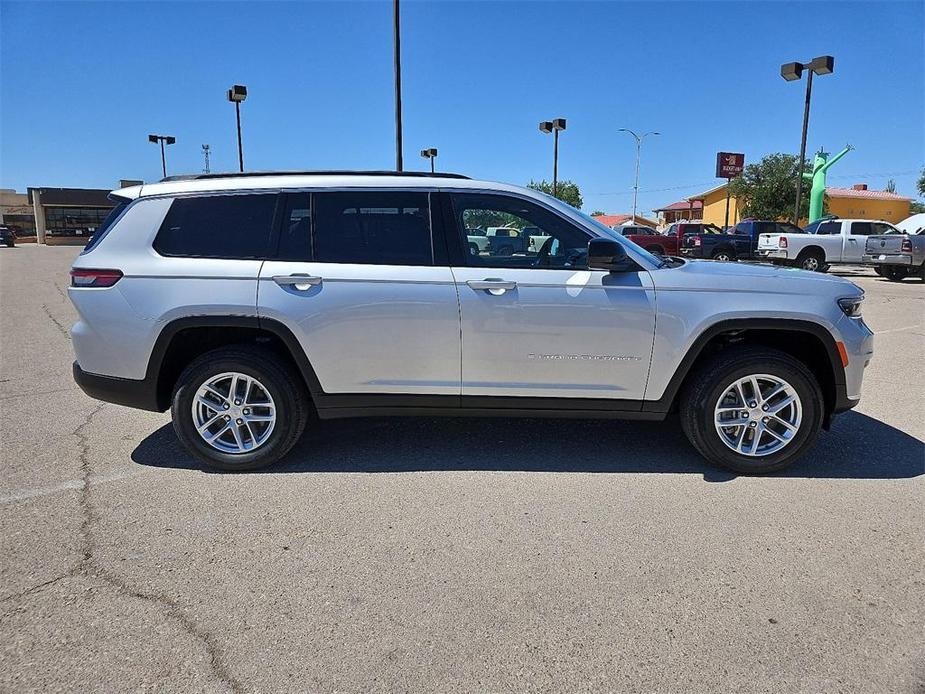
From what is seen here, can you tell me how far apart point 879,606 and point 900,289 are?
17.6 m

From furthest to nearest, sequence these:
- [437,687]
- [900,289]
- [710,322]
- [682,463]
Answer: [900,289] → [682,463] → [710,322] → [437,687]

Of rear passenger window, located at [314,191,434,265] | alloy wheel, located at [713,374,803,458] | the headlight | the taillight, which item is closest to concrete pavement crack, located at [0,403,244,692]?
the taillight

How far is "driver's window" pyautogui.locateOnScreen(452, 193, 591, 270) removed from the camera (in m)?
3.87

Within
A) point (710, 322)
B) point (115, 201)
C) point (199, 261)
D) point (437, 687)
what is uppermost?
point (115, 201)

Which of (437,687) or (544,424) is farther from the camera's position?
(544,424)

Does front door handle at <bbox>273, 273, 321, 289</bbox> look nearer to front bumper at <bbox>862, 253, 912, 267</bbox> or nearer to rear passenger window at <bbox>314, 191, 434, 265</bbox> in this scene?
rear passenger window at <bbox>314, 191, 434, 265</bbox>

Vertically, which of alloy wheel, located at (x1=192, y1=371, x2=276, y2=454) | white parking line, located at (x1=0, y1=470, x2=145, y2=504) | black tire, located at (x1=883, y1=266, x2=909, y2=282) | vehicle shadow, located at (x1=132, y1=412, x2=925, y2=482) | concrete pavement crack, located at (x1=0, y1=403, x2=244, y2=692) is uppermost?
black tire, located at (x1=883, y1=266, x2=909, y2=282)

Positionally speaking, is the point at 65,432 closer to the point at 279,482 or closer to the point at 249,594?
the point at 279,482

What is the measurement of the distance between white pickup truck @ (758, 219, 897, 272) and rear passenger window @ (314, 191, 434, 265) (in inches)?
750

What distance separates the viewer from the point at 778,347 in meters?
4.07

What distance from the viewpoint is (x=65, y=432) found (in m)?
4.69

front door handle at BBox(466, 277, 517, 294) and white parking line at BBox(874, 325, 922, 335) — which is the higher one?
front door handle at BBox(466, 277, 517, 294)

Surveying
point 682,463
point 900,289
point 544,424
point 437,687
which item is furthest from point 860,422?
point 900,289

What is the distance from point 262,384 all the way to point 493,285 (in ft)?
5.16
